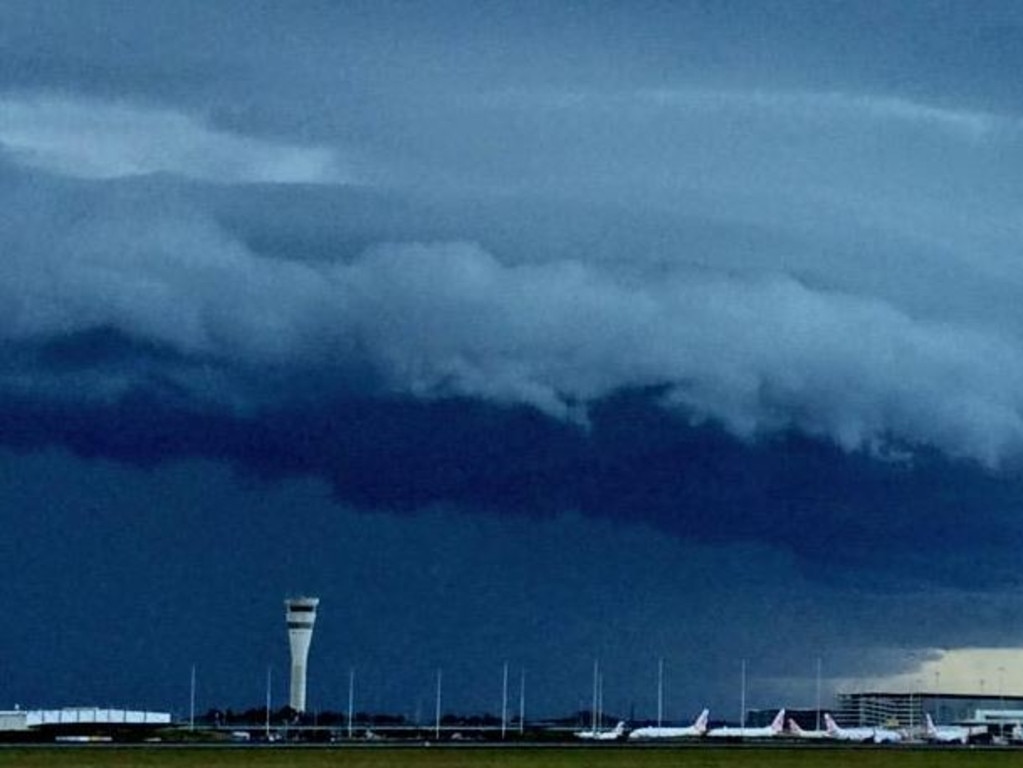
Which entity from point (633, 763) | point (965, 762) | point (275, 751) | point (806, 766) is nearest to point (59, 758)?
point (275, 751)

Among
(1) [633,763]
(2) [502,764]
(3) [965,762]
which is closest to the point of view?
(2) [502,764]

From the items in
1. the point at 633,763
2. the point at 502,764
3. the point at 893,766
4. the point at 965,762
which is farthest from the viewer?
the point at 965,762

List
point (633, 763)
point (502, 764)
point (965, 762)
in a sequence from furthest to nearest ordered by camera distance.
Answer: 1. point (965, 762)
2. point (633, 763)
3. point (502, 764)

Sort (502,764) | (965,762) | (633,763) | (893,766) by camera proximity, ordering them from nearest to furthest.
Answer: (502,764) → (633,763) → (893,766) → (965,762)

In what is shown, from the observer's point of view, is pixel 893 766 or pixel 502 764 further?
pixel 893 766

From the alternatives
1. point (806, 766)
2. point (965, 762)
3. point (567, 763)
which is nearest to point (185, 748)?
→ point (567, 763)

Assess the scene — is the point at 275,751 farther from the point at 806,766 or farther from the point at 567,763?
the point at 806,766

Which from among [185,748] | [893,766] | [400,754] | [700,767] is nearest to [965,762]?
[893,766]

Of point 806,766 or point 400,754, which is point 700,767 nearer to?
point 806,766

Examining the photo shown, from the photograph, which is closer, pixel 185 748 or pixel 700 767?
pixel 700 767
